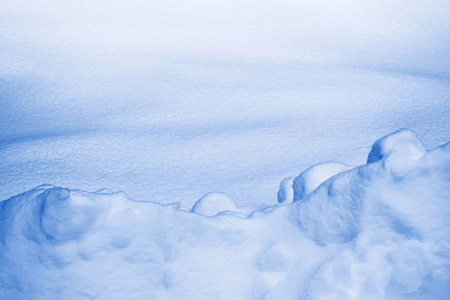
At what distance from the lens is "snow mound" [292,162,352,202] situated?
5.48 feet

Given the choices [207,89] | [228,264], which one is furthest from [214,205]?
[207,89]

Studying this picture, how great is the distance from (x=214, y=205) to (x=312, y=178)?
1.31 feet

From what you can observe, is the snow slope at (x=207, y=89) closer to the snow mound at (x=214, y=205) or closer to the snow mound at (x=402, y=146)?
the snow mound at (x=214, y=205)

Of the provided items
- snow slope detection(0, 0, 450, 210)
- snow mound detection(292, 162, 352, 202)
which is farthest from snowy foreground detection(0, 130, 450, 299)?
snow slope detection(0, 0, 450, 210)

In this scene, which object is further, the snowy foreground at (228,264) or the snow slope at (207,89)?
the snow slope at (207,89)

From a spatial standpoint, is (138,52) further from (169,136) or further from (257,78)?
(169,136)

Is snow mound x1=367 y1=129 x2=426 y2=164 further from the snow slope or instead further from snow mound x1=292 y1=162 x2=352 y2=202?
the snow slope

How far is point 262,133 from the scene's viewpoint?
2646 mm

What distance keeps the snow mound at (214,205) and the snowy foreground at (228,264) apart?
0.29 metres

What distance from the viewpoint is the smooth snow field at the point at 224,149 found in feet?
4.29

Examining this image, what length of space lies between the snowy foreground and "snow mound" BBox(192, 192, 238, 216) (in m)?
0.29

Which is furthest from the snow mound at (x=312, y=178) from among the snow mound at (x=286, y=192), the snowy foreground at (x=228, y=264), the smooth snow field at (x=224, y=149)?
the snowy foreground at (x=228, y=264)

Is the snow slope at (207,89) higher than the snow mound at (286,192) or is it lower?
higher

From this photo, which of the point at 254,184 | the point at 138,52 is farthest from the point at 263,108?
the point at 138,52
